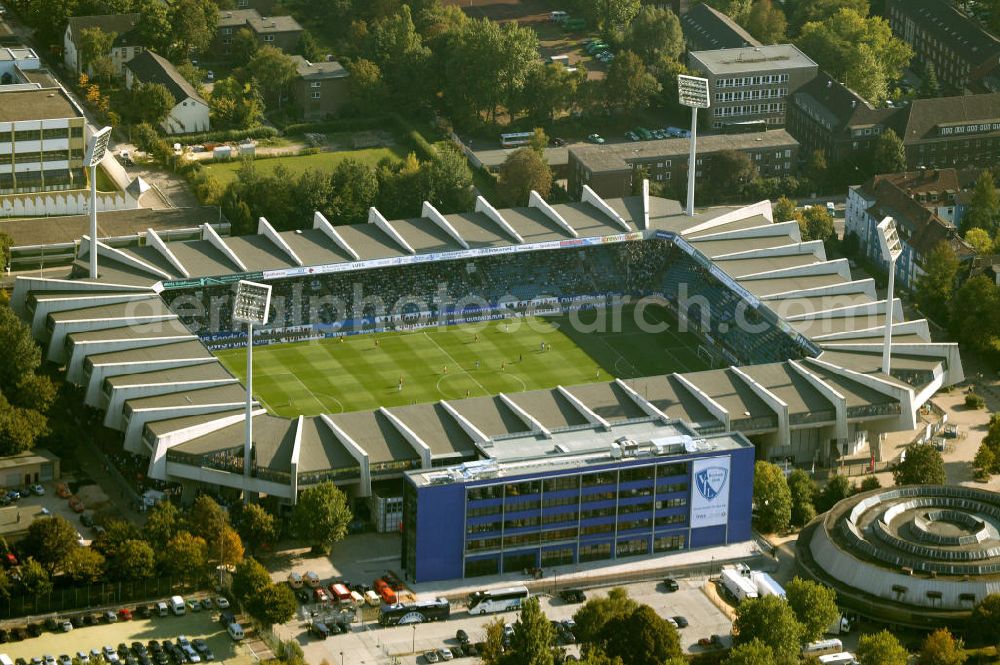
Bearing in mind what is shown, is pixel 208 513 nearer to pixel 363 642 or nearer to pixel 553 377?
pixel 363 642

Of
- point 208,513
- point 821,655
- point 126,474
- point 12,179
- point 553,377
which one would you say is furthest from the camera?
point 12,179

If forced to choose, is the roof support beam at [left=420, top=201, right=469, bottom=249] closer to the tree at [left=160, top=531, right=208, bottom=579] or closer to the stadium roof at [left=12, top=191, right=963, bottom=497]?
the stadium roof at [left=12, top=191, right=963, bottom=497]

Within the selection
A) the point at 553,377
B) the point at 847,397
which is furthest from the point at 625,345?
the point at 847,397

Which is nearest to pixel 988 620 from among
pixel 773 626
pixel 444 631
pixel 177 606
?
pixel 773 626

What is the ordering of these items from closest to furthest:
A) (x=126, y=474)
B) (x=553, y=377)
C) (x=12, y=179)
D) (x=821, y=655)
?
(x=821, y=655), (x=126, y=474), (x=553, y=377), (x=12, y=179)

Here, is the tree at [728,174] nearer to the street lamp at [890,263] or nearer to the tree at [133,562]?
the street lamp at [890,263]

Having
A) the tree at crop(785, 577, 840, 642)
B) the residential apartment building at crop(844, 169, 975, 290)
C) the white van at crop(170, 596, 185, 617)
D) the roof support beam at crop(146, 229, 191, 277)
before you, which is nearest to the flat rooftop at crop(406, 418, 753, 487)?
the tree at crop(785, 577, 840, 642)

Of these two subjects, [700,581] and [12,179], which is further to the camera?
[12,179]
